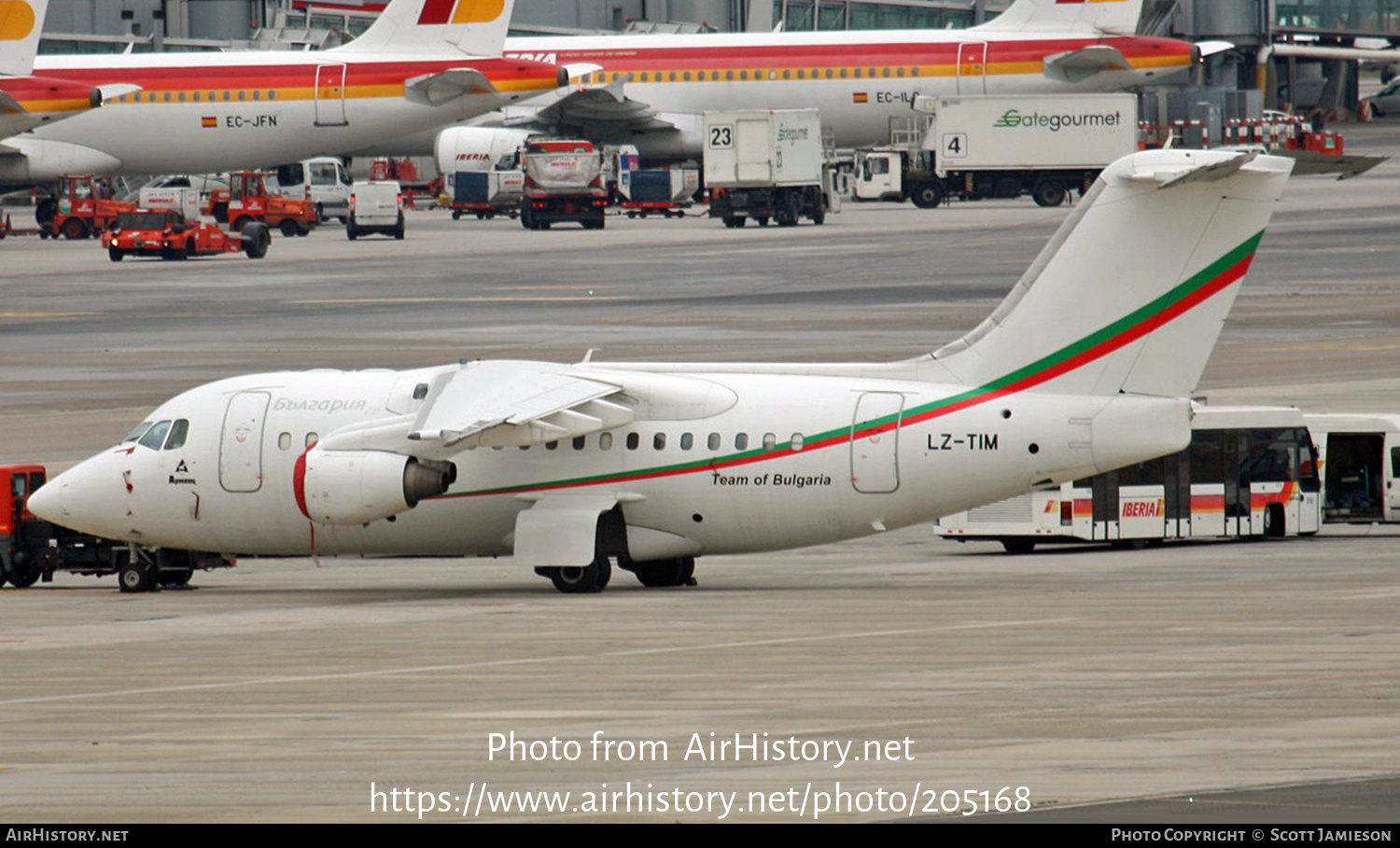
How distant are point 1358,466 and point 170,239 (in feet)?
195

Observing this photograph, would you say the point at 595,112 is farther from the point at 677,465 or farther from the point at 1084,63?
→ the point at 677,465

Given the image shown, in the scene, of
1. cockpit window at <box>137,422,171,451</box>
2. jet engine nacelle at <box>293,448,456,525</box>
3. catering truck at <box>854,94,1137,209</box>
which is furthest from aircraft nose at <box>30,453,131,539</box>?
catering truck at <box>854,94,1137,209</box>

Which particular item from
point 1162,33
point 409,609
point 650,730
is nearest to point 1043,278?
point 409,609

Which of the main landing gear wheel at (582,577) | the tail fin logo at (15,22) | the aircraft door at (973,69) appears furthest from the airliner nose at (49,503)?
the aircraft door at (973,69)

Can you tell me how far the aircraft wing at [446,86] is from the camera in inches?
3415

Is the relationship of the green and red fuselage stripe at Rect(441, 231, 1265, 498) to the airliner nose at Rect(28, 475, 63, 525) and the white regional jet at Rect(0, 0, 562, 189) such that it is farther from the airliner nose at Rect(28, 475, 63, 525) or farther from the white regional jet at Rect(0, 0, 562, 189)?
the white regional jet at Rect(0, 0, 562, 189)

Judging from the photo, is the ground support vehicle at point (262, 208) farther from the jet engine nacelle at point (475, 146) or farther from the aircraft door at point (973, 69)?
the aircraft door at point (973, 69)

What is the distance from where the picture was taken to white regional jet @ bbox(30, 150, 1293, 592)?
26.5 meters

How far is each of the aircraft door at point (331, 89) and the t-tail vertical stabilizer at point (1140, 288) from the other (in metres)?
66.0

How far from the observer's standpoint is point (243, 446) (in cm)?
2930

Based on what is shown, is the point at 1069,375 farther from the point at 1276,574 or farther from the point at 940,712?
the point at 940,712

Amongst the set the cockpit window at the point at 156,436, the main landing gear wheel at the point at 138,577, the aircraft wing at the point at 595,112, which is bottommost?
the main landing gear wheel at the point at 138,577

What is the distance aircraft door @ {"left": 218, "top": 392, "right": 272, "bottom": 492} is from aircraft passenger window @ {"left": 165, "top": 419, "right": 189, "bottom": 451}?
2.11 ft

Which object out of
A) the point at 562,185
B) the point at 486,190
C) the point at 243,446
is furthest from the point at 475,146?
the point at 243,446
